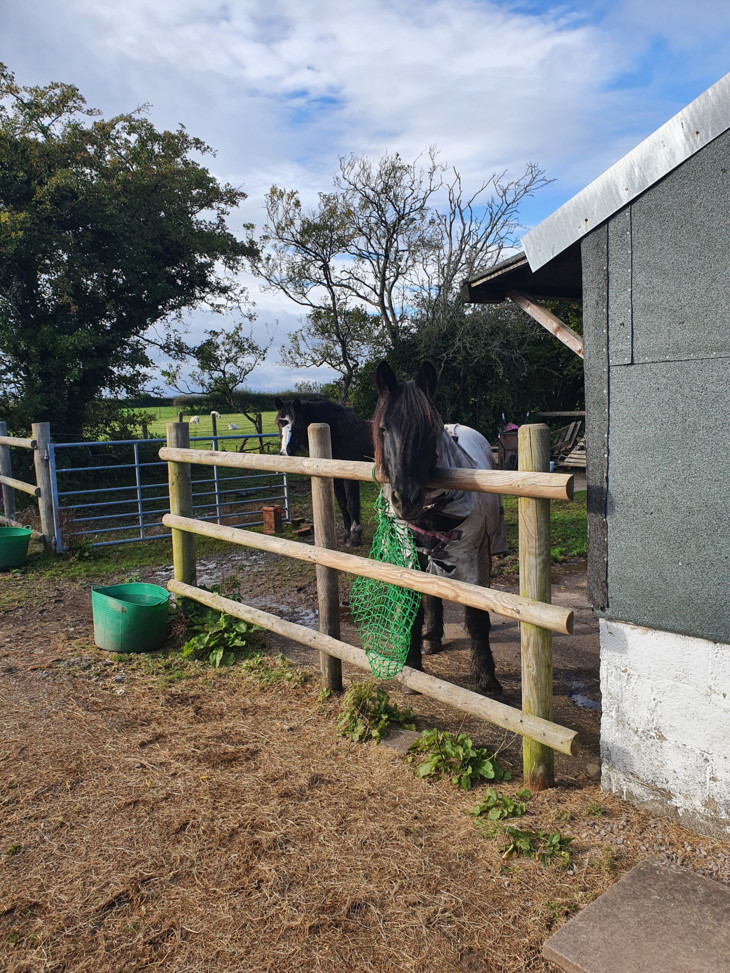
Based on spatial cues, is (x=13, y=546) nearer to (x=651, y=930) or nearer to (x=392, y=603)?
(x=392, y=603)

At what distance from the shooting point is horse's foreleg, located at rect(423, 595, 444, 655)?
4.86m

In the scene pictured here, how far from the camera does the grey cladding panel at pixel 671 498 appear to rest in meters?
2.46

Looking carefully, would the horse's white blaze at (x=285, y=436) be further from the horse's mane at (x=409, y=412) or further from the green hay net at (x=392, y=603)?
the horse's mane at (x=409, y=412)

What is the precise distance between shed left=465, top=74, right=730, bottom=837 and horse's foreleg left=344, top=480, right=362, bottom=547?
5.59 meters

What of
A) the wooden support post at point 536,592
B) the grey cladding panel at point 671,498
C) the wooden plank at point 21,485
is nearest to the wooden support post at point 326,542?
the wooden support post at point 536,592

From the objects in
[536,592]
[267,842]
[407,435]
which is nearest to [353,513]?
[407,435]

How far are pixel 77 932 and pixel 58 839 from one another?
593mm

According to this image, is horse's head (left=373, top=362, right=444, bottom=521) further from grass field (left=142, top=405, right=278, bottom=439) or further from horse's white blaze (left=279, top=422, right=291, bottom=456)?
grass field (left=142, top=405, right=278, bottom=439)

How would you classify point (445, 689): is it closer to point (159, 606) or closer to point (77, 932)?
point (77, 932)

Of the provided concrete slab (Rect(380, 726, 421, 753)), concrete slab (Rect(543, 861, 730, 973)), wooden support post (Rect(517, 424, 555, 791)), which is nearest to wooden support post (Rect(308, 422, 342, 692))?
concrete slab (Rect(380, 726, 421, 753))

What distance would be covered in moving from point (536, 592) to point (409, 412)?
1.03 metres

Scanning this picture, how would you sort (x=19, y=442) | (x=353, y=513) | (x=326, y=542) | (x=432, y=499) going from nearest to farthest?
(x=432, y=499), (x=326, y=542), (x=19, y=442), (x=353, y=513)

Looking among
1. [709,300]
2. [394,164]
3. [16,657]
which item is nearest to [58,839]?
[16,657]

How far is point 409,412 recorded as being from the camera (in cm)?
315
